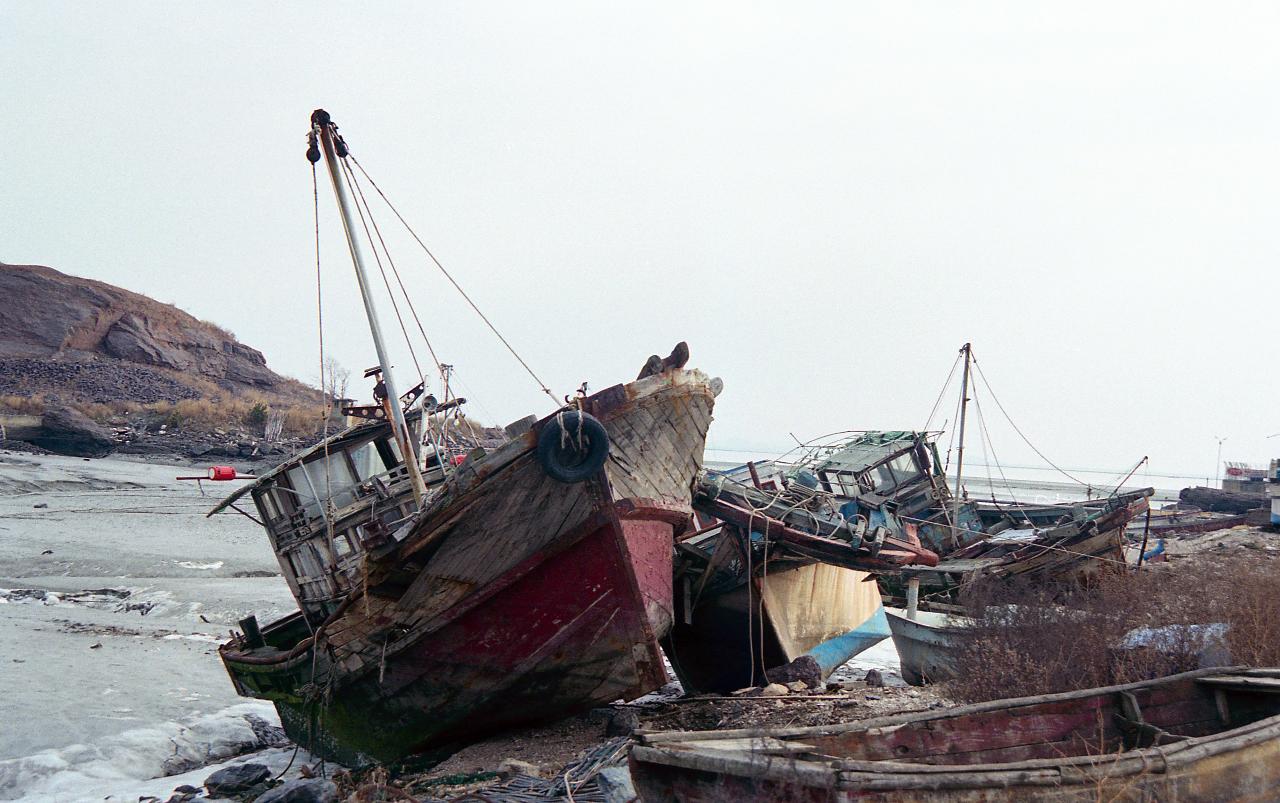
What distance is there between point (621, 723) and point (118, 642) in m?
9.86

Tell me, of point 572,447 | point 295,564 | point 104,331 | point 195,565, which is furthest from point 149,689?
point 104,331

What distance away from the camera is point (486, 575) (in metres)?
7.80

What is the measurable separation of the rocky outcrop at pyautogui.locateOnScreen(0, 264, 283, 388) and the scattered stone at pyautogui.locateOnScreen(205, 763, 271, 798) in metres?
64.7

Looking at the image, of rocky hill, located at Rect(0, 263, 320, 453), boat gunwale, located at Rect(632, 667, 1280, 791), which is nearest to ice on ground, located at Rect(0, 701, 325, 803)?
boat gunwale, located at Rect(632, 667, 1280, 791)

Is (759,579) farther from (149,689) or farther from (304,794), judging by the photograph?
(149,689)

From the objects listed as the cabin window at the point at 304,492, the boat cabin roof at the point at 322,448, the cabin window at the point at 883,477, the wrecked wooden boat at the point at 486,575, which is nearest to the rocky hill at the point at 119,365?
the boat cabin roof at the point at 322,448

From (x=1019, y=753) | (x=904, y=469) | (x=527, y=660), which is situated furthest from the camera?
(x=904, y=469)

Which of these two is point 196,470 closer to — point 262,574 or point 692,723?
point 262,574

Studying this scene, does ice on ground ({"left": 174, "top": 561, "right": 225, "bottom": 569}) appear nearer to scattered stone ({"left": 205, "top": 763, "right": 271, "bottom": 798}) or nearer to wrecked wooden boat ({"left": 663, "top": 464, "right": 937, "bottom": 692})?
scattered stone ({"left": 205, "top": 763, "right": 271, "bottom": 798})

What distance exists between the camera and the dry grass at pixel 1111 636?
7789 millimetres

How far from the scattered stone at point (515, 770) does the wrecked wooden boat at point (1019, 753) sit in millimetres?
2840

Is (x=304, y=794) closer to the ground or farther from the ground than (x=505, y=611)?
closer to the ground

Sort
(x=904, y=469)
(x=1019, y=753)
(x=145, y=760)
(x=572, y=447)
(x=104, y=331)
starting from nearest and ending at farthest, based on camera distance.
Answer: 1. (x=1019, y=753)
2. (x=572, y=447)
3. (x=145, y=760)
4. (x=904, y=469)
5. (x=104, y=331)

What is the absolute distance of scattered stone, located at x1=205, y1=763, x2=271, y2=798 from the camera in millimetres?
8148
